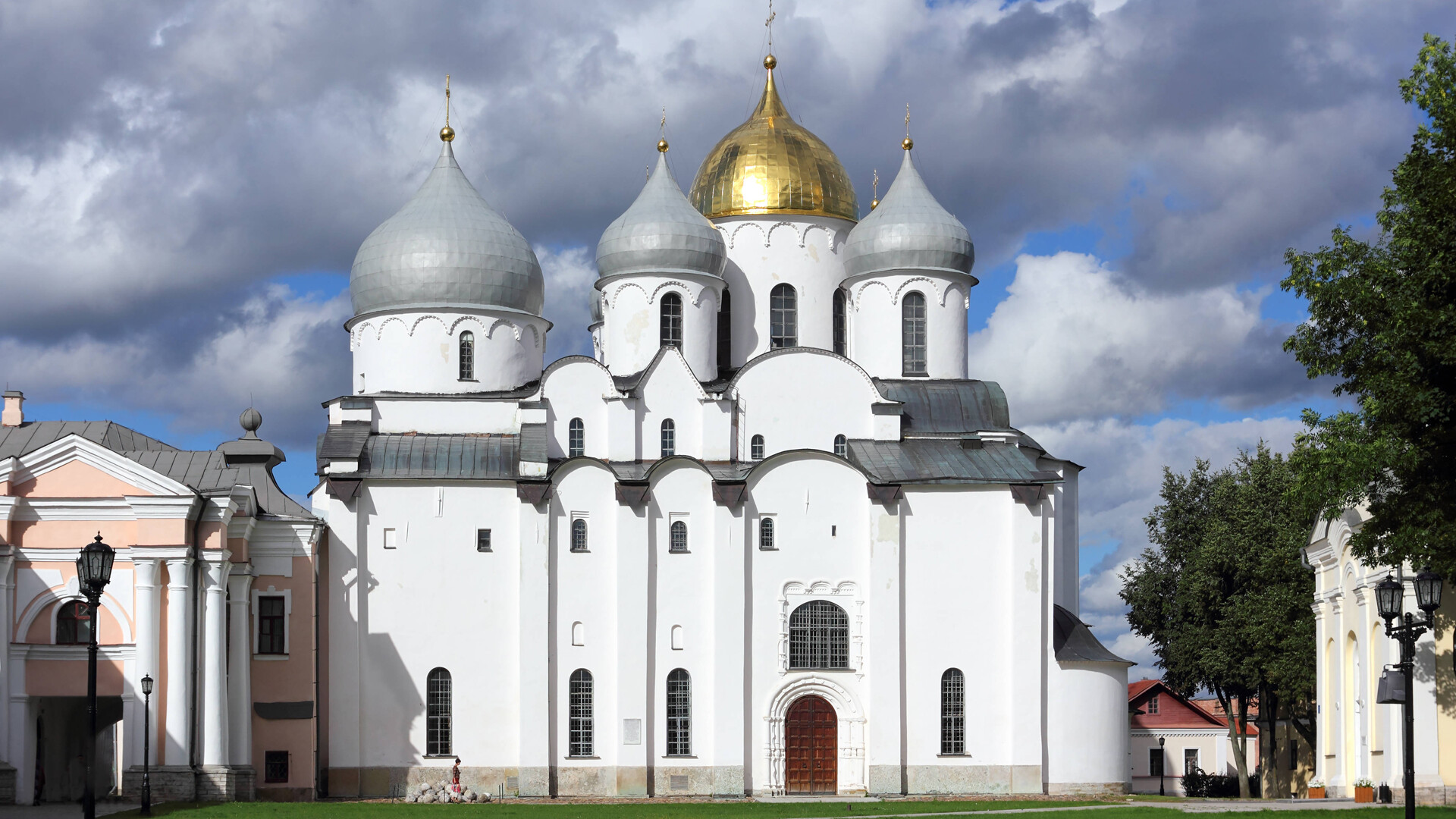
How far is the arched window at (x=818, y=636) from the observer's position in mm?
41031

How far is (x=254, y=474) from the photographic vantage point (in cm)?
4197

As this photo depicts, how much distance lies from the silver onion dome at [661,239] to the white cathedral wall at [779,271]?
1.78m

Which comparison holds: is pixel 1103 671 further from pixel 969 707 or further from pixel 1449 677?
pixel 1449 677

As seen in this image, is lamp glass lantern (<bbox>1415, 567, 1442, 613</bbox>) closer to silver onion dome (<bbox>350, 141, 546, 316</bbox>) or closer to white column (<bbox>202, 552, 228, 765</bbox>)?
white column (<bbox>202, 552, 228, 765</bbox>)

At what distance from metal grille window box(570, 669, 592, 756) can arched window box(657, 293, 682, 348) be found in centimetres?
872

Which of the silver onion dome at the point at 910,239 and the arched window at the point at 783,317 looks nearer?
the silver onion dome at the point at 910,239

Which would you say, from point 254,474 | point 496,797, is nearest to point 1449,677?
point 496,797

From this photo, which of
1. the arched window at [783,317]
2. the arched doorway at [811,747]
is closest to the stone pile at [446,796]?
the arched doorway at [811,747]

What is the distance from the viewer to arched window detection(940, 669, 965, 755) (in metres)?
40.8

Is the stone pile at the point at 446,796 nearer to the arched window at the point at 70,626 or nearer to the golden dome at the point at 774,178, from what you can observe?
the arched window at the point at 70,626

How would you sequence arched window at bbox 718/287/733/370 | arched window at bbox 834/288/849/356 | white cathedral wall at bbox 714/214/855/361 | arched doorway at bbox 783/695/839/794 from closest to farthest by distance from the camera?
arched doorway at bbox 783/695/839/794, white cathedral wall at bbox 714/214/855/361, arched window at bbox 718/287/733/370, arched window at bbox 834/288/849/356

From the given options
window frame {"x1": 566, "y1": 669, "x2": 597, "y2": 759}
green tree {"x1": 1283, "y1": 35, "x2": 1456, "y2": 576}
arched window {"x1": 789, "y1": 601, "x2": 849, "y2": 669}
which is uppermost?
green tree {"x1": 1283, "y1": 35, "x2": 1456, "y2": 576}

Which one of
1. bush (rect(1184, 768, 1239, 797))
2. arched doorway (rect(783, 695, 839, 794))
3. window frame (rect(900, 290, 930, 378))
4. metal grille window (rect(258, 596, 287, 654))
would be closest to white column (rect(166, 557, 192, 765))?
metal grille window (rect(258, 596, 287, 654))

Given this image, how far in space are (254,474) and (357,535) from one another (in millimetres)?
3463
